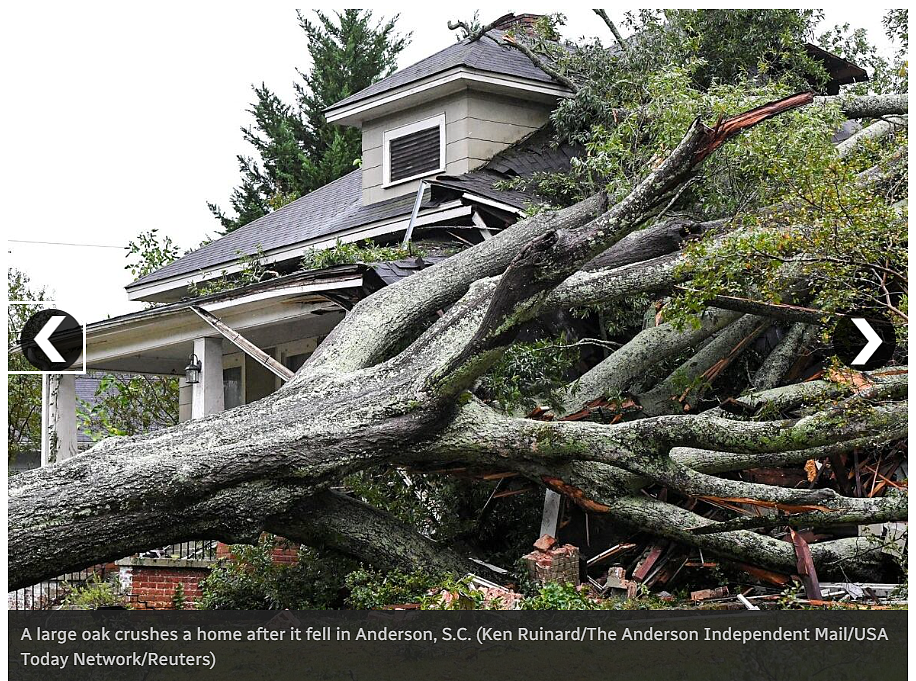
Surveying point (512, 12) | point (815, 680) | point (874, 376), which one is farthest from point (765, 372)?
point (512, 12)

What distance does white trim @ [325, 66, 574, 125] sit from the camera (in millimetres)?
13586

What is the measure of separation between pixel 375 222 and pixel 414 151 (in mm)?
1664

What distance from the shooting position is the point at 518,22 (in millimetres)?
15008

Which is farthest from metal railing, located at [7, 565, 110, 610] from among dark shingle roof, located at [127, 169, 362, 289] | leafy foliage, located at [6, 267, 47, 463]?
leafy foliage, located at [6, 267, 47, 463]

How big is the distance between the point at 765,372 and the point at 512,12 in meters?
6.33

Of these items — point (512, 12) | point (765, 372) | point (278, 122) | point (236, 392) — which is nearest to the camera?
point (765, 372)

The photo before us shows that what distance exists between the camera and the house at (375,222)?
11836mm

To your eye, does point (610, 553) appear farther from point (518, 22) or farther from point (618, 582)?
point (518, 22)

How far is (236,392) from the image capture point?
16.5m

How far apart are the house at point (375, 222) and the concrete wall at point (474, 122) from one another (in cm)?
2

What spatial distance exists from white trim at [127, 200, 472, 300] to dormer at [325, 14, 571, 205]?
2.93ft

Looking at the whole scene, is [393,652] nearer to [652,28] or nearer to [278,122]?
[652,28]

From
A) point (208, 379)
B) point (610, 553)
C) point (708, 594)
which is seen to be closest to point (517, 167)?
point (208, 379)

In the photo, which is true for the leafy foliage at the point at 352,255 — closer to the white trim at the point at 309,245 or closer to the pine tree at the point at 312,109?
the white trim at the point at 309,245
